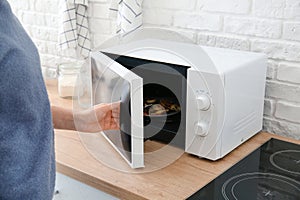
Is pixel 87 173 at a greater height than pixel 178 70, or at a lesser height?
lesser

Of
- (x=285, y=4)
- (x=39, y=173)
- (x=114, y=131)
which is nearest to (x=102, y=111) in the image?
(x=114, y=131)

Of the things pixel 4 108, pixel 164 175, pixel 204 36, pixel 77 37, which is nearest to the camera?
pixel 4 108

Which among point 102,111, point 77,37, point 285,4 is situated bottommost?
point 102,111

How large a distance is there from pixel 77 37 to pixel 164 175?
0.87 m

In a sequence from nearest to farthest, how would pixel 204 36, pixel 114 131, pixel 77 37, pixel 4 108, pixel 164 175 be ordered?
1. pixel 4 108
2. pixel 164 175
3. pixel 114 131
4. pixel 204 36
5. pixel 77 37

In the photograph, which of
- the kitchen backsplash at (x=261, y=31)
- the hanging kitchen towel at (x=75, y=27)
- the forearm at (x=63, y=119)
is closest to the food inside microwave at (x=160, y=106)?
the forearm at (x=63, y=119)

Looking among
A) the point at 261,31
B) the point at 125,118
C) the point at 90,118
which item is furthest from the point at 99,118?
the point at 261,31

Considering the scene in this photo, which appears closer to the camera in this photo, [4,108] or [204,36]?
[4,108]

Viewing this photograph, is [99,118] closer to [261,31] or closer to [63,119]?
[63,119]

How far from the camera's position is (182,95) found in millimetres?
1104

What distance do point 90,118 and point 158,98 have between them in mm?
194

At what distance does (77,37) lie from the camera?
5.58 ft

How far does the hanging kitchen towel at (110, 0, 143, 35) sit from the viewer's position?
1.44 meters

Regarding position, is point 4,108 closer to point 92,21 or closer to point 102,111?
point 102,111
